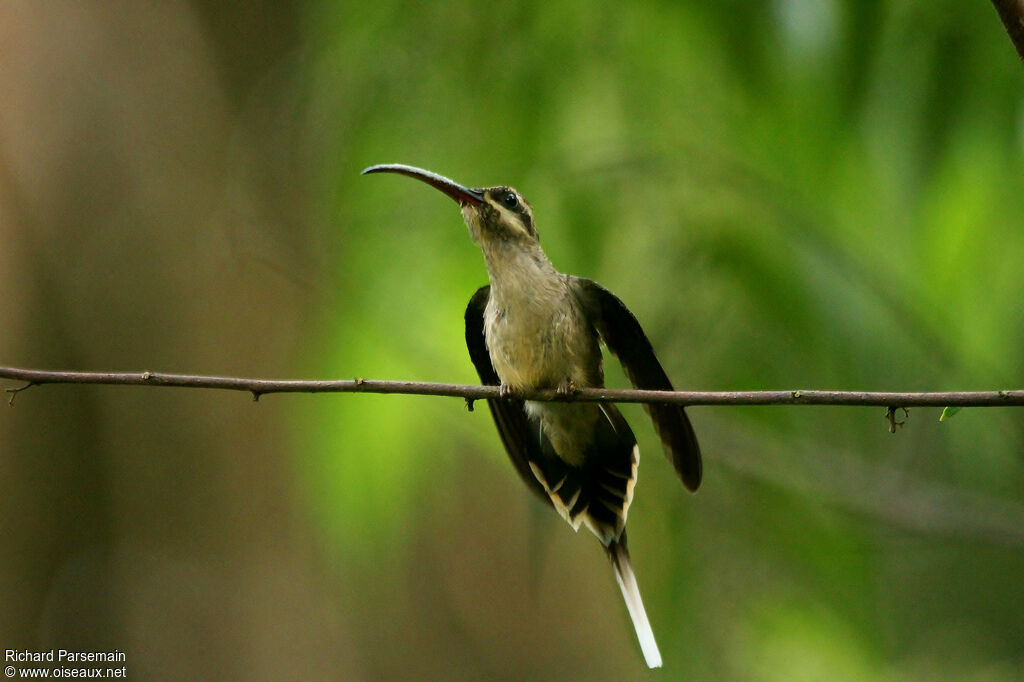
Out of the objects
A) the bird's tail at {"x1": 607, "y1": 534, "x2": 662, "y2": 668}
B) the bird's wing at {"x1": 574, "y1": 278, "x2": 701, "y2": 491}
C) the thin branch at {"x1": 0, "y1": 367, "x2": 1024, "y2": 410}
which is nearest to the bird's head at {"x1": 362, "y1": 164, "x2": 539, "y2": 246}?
the bird's wing at {"x1": 574, "y1": 278, "x2": 701, "y2": 491}

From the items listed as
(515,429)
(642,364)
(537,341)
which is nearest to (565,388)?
(537,341)

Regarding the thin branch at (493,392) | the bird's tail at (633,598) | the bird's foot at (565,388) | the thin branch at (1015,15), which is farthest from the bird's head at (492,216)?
the thin branch at (1015,15)

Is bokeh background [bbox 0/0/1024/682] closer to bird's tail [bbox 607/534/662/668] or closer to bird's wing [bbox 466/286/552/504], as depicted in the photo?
bird's wing [bbox 466/286/552/504]

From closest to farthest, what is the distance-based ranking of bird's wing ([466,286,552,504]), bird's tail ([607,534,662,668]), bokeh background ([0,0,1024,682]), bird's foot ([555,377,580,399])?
bird's foot ([555,377,580,399])
bird's tail ([607,534,662,668])
bokeh background ([0,0,1024,682])
bird's wing ([466,286,552,504])

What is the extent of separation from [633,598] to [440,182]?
1.91 m

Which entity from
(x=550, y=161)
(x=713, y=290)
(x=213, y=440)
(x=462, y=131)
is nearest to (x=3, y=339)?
(x=213, y=440)

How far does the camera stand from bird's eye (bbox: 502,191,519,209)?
4520 mm

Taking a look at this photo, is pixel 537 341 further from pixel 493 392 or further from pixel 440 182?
pixel 493 392

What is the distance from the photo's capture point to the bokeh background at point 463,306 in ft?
15.3

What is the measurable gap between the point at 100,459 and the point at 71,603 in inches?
34.2

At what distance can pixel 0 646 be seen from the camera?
5.89 metres

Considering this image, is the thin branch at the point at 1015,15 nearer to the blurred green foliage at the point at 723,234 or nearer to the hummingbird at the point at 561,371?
the blurred green foliage at the point at 723,234

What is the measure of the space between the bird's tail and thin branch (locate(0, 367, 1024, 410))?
1.65m

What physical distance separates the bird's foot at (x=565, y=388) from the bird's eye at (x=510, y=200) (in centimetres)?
81
